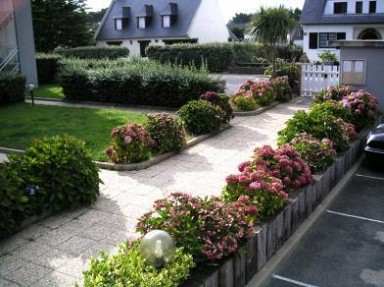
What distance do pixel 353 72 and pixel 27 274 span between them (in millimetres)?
11179

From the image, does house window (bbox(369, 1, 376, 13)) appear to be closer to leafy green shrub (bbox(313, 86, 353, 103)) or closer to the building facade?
the building facade

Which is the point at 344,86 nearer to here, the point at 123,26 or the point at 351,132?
the point at 351,132

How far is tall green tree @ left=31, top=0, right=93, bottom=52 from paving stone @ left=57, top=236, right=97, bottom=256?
36.9m

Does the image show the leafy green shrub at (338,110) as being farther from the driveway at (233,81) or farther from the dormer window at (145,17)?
the dormer window at (145,17)

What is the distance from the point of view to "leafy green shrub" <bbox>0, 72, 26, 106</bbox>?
16.5 metres

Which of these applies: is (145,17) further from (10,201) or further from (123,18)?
(10,201)

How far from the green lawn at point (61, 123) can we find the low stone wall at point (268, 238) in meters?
4.14

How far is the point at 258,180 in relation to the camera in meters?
5.82

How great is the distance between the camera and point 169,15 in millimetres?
47312

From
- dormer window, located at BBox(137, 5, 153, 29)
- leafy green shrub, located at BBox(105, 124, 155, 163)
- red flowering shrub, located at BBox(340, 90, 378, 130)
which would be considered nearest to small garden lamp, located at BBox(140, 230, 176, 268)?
leafy green shrub, located at BBox(105, 124, 155, 163)

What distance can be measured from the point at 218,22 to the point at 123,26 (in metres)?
10.4

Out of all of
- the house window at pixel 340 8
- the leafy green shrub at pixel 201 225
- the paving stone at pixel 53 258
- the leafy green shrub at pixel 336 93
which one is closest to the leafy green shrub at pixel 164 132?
the paving stone at pixel 53 258

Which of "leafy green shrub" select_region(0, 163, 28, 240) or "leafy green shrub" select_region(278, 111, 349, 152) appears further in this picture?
"leafy green shrub" select_region(278, 111, 349, 152)

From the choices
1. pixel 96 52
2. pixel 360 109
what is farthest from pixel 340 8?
pixel 360 109
